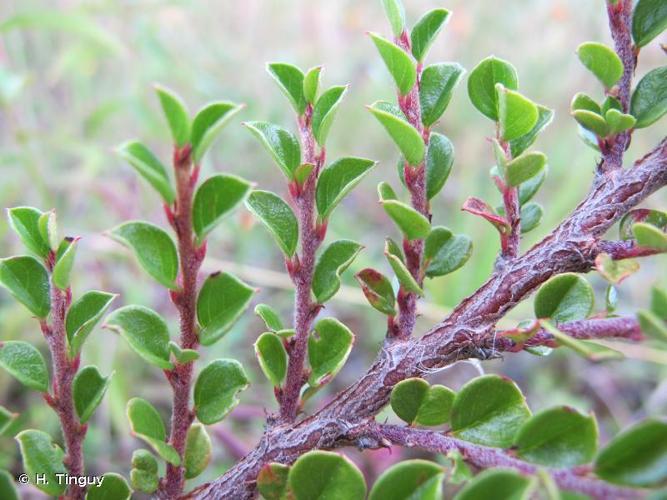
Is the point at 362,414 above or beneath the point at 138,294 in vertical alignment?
above

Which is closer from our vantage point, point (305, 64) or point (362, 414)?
point (362, 414)

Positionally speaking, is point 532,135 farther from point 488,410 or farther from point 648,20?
point 488,410

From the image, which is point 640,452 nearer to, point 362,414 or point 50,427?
point 362,414

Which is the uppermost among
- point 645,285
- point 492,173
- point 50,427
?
point 492,173

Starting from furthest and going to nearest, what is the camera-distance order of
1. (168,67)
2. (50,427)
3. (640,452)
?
(168,67), (50,427), (640,452)

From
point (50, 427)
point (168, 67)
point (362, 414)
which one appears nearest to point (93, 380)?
point (362, 414)

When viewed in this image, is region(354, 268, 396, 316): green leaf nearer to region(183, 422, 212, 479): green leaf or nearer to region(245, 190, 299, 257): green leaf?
region(245, 190, 299, 257): green leaf

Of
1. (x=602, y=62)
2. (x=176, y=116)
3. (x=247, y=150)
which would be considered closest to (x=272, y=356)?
(x=176, y=116)
